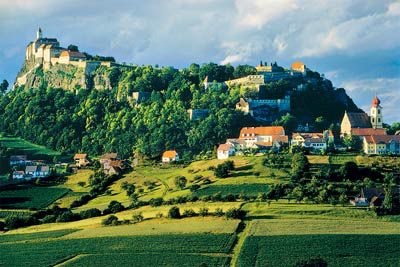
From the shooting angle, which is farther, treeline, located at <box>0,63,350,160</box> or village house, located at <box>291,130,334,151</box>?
treeline, located at <box>0,63,350,160</box>

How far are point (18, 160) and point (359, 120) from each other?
6199 centimetres

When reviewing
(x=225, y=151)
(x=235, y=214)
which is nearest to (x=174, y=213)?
(x=235, y=214)

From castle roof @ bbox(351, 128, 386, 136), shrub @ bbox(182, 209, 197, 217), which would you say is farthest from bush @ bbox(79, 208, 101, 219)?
castle roof @ bbox(351, 128, 386, 136)

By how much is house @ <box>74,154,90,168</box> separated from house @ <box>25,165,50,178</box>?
5.80 m

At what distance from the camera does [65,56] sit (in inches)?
6944

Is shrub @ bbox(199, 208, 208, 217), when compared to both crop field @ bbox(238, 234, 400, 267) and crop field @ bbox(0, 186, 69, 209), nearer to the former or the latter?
crop field @ bbox(238, 234, 400, 267)

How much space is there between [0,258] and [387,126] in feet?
277

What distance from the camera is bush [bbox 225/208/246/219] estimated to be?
261 feet

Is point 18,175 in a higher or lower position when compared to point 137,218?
higher

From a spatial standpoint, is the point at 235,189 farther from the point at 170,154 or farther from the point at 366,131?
the point at 366,131

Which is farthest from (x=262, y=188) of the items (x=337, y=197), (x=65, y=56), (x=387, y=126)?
(x=65, y=56)

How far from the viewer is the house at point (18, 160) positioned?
136337 mm

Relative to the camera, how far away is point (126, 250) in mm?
69250

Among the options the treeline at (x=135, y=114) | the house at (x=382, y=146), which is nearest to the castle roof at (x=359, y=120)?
the house at (x=382, y=146)
